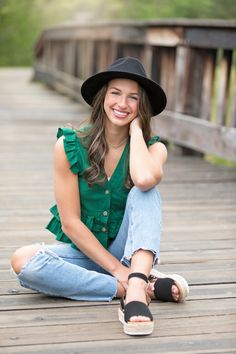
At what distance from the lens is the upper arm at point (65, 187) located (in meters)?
3.21

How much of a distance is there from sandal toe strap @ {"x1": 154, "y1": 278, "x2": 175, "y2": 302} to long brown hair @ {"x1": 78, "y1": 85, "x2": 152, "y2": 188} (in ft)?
1.35

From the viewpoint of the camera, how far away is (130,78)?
10.6 feet

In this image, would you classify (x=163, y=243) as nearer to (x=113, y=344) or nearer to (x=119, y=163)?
(x=119, y=163)

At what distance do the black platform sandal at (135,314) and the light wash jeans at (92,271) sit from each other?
0.25m

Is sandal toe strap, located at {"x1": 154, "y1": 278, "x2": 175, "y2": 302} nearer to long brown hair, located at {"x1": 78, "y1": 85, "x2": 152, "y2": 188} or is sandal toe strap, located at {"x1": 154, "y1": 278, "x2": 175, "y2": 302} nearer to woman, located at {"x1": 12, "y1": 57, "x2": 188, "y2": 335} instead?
woman, located at {"x1": 12, "y1": 57, "x2": 188, "y2": 335}

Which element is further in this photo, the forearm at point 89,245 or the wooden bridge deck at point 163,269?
the forearm at point 89,245

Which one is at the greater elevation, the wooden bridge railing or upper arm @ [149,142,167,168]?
upper arm @ [149,142,167,168]

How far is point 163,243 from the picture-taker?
4184 mm

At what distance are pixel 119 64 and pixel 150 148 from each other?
39 centimetres

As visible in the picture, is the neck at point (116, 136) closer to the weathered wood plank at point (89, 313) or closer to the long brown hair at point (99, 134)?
the long brown hair at point (99, 134)

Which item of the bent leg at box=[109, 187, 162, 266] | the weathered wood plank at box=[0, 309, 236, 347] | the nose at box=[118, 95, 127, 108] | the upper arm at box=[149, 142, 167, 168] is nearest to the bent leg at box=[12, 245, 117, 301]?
the bent leg at box=[109, 187, 162, 266]

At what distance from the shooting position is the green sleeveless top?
323cm

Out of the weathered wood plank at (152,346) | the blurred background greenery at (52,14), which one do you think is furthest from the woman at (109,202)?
the blurred background greenery at (52,14)

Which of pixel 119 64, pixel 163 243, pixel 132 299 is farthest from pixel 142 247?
pixel 163 243
